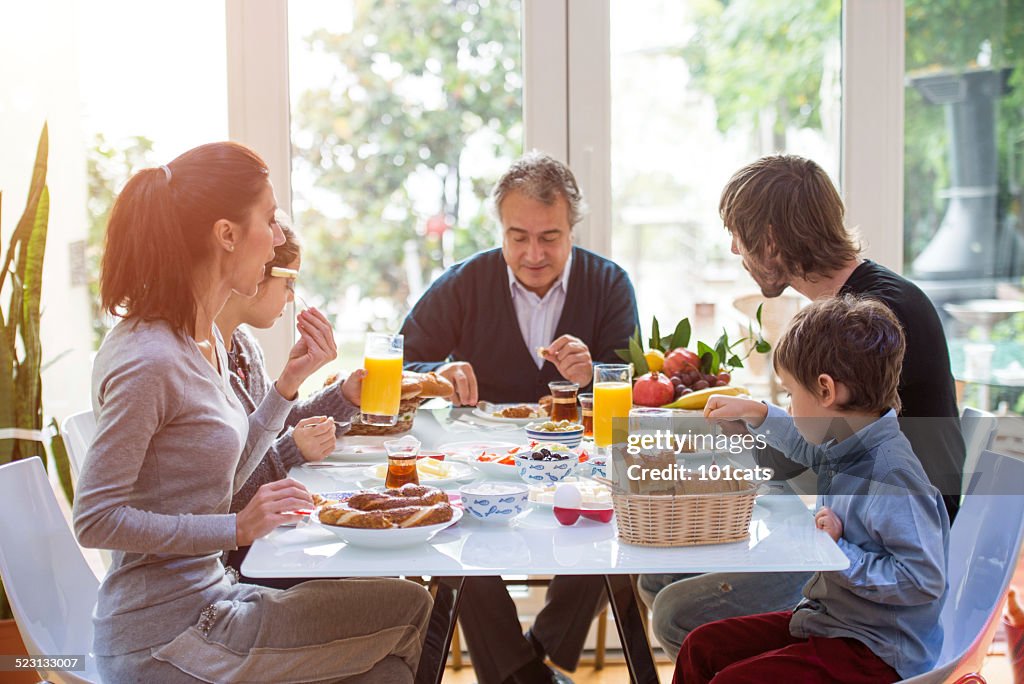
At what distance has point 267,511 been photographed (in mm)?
1467

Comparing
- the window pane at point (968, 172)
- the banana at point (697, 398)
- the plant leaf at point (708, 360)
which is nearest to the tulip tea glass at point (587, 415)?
the banana at point (697, 398)

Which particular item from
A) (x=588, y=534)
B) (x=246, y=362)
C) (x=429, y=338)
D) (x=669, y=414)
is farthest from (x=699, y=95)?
(x=588, y=534)

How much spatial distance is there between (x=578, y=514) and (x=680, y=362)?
28.6 inches

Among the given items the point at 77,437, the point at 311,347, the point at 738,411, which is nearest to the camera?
the point at 738,411

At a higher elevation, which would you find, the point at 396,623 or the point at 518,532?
the point at 518,532

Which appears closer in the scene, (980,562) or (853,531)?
(853,531)

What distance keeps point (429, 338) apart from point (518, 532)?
133 centimetres

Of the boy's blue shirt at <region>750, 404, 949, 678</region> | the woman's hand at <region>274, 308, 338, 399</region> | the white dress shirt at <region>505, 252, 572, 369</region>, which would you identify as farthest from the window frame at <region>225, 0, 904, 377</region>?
the boy's blue shirt at <region>750, 404, 949, 678</region>

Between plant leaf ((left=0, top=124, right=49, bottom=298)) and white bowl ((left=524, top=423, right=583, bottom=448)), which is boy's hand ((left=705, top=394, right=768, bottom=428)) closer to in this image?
white bowl ((left=524, top=423, right=583, bottom=448))

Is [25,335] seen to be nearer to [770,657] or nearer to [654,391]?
[654,391]

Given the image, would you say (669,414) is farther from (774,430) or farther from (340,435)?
(340,435)

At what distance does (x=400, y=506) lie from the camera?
1.49m

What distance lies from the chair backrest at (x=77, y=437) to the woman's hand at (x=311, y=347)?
43 centimetres

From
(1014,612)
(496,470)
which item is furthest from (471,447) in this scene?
(1014,612)
